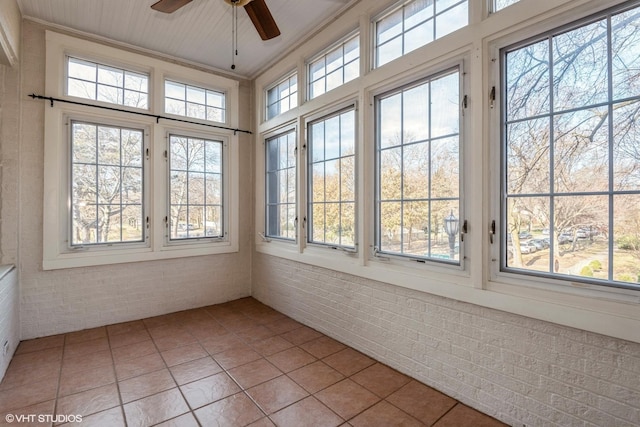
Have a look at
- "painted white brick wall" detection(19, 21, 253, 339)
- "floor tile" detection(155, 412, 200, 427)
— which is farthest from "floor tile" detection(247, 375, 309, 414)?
"painted white brick wall" detection(19, 21, 253, 339)

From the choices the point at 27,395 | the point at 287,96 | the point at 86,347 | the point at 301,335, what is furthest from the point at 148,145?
the point at 301,335

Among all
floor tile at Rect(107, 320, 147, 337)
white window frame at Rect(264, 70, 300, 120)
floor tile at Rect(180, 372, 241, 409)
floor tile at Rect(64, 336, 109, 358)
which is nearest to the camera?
floor tile at Rect(180, 372, 241, 409)

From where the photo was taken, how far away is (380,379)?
238 centimetres

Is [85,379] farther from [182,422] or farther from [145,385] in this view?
[182,422]

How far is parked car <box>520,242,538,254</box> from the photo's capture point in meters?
1.84

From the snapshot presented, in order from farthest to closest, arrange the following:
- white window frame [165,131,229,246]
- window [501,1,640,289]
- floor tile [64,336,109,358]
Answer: white window frame [165,131,229,246], floor tile [64,336,109,358], window [501,1,640,289]

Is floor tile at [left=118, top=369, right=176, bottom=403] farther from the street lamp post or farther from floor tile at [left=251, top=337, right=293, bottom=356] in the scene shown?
the street lamp post

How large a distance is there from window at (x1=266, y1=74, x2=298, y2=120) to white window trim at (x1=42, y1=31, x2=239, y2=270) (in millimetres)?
489

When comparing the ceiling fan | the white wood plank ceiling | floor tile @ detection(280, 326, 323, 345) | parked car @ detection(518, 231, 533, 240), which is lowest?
floor tile @ detection(280, 326, 323, 345)

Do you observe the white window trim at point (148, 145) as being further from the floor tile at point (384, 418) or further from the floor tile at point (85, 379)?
the floor tile at point (384, 418)

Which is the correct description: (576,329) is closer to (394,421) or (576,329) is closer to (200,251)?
(394,421)

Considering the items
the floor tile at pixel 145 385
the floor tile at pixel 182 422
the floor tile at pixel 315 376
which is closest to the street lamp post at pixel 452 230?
the floor tile at pixel 315 376

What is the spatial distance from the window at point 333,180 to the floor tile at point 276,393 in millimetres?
1260

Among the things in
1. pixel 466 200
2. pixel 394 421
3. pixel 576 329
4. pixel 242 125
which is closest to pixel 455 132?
pixel 466 200
